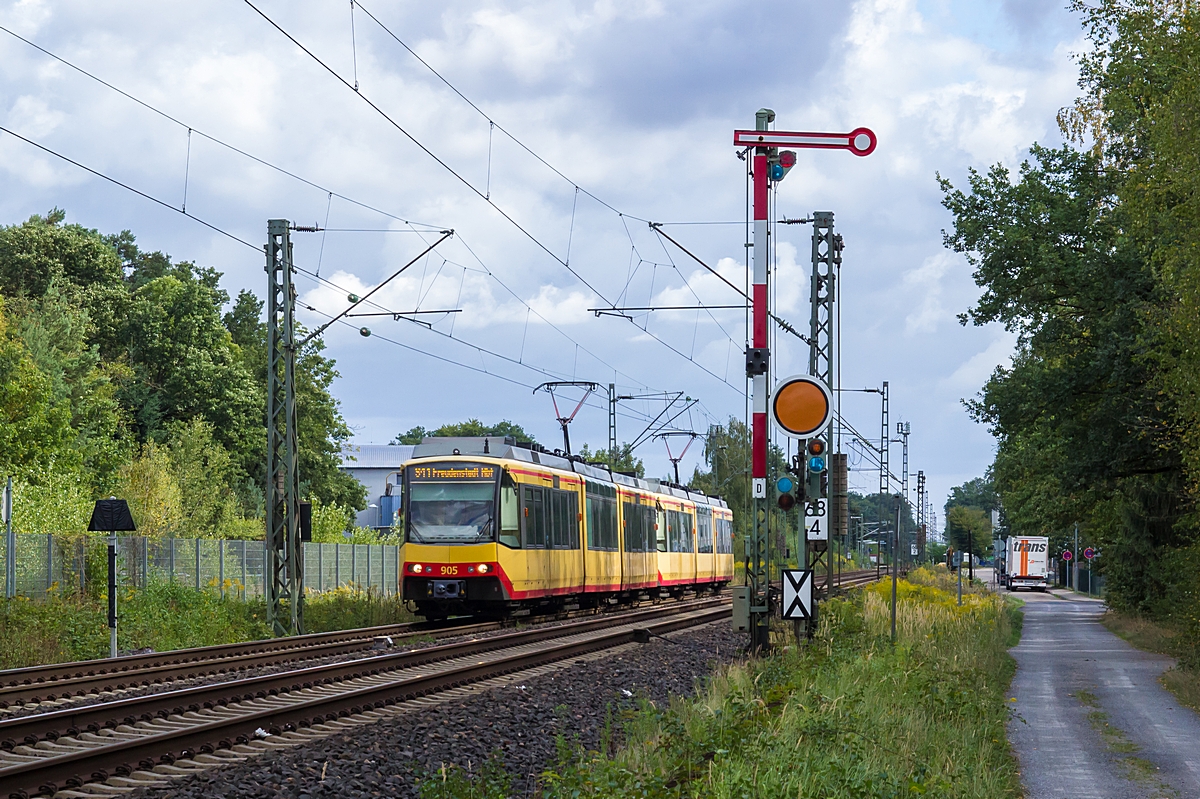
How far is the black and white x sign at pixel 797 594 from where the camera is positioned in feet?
56.7

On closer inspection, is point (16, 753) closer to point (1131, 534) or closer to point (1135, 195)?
point (1135, 195)

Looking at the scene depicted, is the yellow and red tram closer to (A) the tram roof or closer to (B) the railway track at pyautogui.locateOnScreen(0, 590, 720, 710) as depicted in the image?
(A) the tram roof

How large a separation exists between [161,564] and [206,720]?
16322 mm

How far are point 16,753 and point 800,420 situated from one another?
8187mm

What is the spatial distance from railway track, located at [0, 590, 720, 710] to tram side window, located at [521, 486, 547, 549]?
263 centimetres

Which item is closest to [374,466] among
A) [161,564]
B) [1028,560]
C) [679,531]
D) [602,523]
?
[1028,560]

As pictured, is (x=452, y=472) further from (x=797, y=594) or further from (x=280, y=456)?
(x=797, y=594)

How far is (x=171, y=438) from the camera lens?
208 feet

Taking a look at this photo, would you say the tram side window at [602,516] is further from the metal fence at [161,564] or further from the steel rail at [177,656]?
the steel rail at [177,656]

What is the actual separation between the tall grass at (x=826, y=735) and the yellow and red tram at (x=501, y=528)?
33.0ft

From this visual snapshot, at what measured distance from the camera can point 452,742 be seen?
38.9 ft

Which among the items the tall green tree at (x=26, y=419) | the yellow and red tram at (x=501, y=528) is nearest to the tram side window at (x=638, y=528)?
the yellow and red tram at (x=501, y=528)

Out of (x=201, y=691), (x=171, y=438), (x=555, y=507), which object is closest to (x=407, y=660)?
(x=201, y=691)

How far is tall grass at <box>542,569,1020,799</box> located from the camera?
27.5ft
